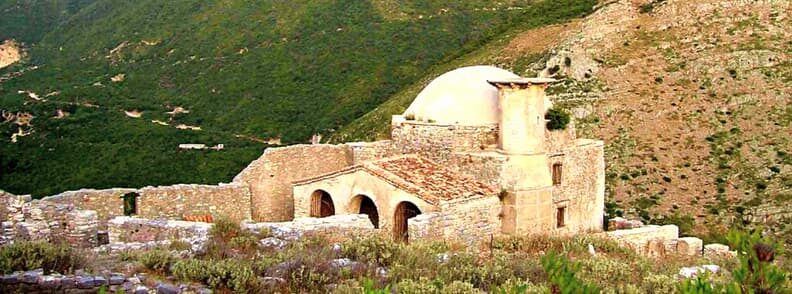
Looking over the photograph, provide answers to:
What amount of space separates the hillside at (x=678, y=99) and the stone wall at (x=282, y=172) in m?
12.0

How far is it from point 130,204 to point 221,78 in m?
39.8

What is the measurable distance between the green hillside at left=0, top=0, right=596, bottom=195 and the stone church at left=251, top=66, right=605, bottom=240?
55.0 ft

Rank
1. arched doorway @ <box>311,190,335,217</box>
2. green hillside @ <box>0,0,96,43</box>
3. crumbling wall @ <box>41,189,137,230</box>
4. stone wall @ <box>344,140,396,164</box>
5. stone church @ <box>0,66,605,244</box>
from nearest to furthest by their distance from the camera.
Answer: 1. crumbling wall @ <box>41,189,137,230</box>
2. stone church @ <box>0,66,605,244</box>
3. arched doorway @ <box>311,190,335,217</box>
4. stone wall @ <box>344,140,396,164</box>
5. green hillside @ <box>0,0,96,43</box>

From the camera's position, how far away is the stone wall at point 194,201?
1641 cm

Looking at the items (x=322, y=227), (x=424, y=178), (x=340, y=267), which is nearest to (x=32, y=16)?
(x=424, y=178)

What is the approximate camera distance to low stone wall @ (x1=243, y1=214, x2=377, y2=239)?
12.6 m

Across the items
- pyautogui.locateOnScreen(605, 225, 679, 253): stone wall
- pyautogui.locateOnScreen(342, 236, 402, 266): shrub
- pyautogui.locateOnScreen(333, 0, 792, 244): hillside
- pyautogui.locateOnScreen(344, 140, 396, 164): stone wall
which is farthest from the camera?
pyautogui.locateOnScreen(333, 0, 792, 244): hillside

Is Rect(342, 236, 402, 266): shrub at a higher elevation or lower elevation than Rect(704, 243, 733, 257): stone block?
higher

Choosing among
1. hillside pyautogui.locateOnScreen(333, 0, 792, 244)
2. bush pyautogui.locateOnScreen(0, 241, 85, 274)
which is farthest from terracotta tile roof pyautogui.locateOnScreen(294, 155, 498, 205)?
hillside pyautogui.locateOnScreen(333, 0, 792, 244)

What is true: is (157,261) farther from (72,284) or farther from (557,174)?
(557,174)

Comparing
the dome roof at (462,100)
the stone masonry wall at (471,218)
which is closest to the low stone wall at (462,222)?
the stone masonry wall at (471,218)

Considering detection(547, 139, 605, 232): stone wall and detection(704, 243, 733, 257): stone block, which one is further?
detection(547, 139, 605, 232): stone wall

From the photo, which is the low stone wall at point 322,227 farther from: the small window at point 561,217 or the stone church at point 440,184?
the small window at point 561,217

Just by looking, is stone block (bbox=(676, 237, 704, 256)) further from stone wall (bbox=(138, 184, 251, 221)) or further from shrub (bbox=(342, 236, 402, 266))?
shrub (bbox=(342, 236, 402, 266))
